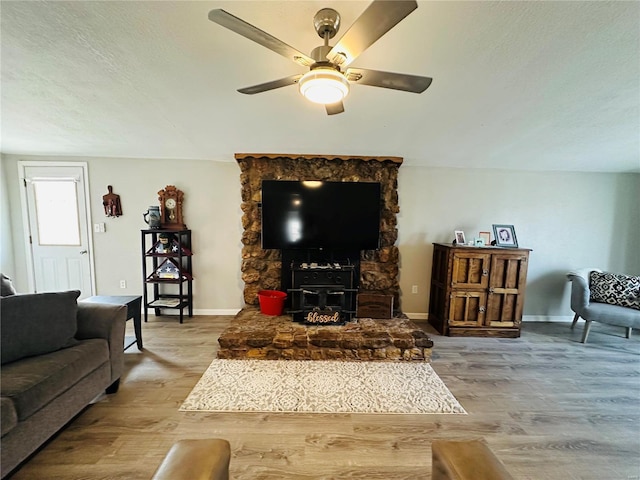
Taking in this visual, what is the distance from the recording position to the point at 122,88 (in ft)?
6.40

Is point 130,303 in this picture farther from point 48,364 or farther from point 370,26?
point 370,26

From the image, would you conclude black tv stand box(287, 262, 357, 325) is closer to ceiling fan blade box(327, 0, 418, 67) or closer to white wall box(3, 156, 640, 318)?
white wall box(3, 156, 640, 318)

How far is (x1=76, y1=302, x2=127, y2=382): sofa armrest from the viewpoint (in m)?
1.97

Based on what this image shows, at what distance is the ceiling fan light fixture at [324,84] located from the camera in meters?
1.21

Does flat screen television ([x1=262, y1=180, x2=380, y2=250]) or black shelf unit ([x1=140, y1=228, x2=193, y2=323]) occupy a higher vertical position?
flat screen television ([x1=262, y1=180, x2=380, y2=250])

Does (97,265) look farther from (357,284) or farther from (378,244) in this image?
(378,244)

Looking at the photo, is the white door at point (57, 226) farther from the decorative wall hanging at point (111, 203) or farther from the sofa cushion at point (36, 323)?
the sofa cushion at point (36, 323)

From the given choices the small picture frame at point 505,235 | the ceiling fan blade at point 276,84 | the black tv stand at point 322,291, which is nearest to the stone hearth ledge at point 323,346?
the black tv stand at point 322,291

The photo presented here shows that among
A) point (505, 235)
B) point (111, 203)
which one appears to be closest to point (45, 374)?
point (111, 203)

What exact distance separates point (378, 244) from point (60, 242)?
4.51 m

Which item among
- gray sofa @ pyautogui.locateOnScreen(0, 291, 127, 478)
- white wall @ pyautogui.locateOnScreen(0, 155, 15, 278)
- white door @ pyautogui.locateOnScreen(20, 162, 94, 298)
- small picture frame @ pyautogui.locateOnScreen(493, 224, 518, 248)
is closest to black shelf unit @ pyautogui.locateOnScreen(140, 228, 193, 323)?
white door @ pyautogui.locateOnScreen(20, 162, 94, 298)

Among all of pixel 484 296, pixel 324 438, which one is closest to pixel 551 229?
pixel 484 296

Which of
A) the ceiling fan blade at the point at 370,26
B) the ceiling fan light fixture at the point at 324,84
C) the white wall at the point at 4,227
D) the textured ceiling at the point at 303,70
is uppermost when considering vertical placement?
the textured ceiling at the point at 303,70

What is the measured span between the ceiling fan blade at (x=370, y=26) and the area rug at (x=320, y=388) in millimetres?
2304
